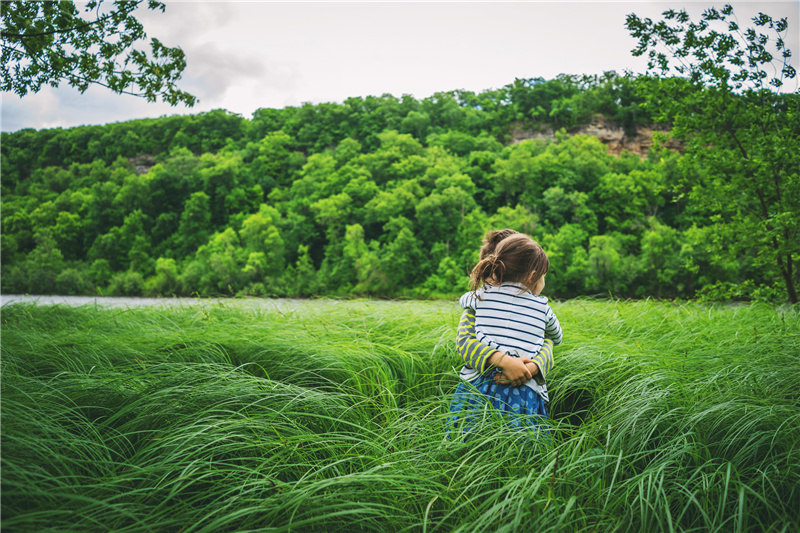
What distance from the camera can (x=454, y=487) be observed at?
4.17 feet

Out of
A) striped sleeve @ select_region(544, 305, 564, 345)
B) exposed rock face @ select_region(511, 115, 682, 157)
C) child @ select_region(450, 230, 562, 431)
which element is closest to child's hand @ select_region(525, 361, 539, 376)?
child @ select_region(450, 230, 562, 431)

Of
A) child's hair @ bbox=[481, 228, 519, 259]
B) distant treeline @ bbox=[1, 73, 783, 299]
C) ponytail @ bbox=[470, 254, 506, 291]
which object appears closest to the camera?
ponytail @ bbox=[470, 254, 506, 291]

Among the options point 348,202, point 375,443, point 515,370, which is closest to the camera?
point 375,443

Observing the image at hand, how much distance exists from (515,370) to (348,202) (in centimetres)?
2939

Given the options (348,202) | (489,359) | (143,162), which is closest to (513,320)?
(489,359)

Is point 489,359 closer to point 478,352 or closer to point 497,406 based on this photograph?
point 478,352

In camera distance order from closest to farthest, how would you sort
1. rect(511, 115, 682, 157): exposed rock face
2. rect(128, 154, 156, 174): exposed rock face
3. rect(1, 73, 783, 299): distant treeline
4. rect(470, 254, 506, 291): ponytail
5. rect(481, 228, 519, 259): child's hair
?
rect(470, 254, 506, 291): ponytail < rect(481, 228, 519, 259): child's hair < rect(1, 73, 783, 299): distant treeline < rect(511, 115, 682, 157): exposed rock face < rect(128, 154, 156, 174): exposed rock face

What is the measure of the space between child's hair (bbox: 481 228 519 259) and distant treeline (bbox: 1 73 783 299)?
63.1 ft

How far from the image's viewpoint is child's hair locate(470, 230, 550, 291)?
1808 mm

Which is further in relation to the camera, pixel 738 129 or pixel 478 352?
pixel 738 129

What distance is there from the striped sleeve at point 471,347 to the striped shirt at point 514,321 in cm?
3

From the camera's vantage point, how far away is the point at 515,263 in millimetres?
1828

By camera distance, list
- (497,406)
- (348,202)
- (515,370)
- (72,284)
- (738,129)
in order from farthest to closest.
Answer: (348,202) → (72,284) → (738,129) → (497,406) → (515,370)

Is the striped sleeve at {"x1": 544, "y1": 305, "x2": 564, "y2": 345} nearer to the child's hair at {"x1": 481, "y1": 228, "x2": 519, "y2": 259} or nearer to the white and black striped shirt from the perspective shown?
the white and black striped shirt
